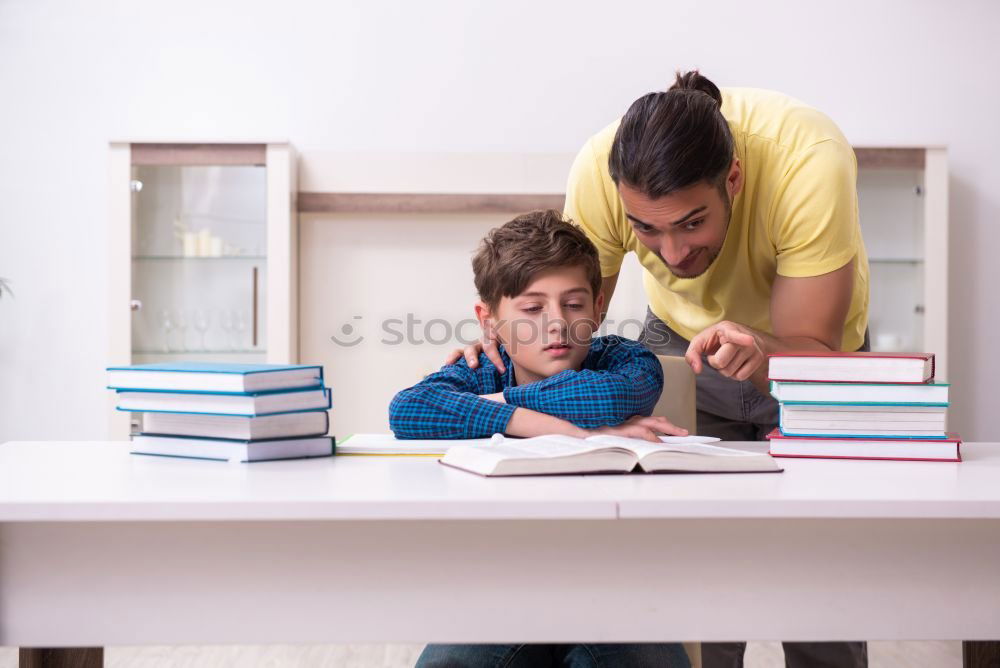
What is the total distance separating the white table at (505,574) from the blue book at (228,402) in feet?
0.73

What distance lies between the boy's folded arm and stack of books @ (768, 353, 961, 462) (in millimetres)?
235

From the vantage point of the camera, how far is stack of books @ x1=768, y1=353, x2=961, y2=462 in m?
1.15

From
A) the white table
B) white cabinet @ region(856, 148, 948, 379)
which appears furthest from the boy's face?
white cabinet @ region(856, 148, 948, 379)

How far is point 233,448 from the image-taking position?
1.09 metres

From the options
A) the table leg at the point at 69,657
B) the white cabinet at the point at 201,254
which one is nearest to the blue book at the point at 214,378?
the table leg at the point at 69,657

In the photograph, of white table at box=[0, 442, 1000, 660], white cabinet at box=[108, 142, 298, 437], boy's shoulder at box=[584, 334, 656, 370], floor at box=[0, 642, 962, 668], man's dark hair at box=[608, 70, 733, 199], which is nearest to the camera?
white table at box=[0, 442, 1000, 660]

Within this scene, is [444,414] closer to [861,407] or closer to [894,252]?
[861,407]

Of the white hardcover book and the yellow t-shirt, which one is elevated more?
the yellow t-shirt

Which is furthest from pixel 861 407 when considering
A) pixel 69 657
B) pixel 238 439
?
pixel 69 657

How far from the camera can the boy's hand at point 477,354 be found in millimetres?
1576

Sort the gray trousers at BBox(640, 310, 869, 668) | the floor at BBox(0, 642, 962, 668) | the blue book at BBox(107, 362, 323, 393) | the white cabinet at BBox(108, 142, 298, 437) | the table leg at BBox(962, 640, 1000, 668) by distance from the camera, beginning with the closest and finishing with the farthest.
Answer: the blue book at BBox(107, 362, 323, 393) → the table leg at BBox(962, 640, 1000, 668) → the gray trousers at BBox(640, 310, 869, 668) → the floor at BBox(0, 642, 962, 668) → the white cabinet at BBox(108, 142, 298, 437)

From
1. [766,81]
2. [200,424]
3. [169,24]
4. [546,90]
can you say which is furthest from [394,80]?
[200,424]

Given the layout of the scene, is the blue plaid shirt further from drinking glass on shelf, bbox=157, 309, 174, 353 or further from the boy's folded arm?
drinking glass on shelf, bbox=157, 309, 174, 353

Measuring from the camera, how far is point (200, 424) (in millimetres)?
1115
